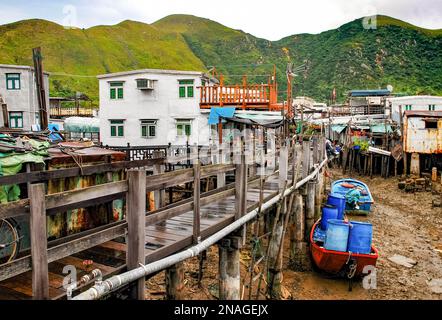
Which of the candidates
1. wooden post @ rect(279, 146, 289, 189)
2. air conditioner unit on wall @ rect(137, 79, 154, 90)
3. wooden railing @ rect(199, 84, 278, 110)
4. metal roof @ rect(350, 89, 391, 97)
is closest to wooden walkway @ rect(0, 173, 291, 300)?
wooden post @ rect(279, 146, 289, 189)

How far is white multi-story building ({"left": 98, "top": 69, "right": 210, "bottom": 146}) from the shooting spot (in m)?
25.5

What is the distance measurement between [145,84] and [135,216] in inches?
872

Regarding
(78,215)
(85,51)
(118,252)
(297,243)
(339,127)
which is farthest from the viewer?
(85,51)

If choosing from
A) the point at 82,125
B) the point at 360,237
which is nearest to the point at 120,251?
the point at 360,237

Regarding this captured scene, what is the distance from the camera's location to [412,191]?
2636 centimetres

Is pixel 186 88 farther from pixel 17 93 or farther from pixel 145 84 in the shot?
pixel 17 93

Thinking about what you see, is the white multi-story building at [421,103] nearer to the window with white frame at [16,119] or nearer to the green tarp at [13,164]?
the window with white frame at [16,119]

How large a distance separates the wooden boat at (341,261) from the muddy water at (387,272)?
0.54m

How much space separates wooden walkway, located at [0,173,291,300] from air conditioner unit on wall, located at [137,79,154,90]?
18.7m

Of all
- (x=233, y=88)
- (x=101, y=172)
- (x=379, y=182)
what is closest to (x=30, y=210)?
(x=101, y=172)

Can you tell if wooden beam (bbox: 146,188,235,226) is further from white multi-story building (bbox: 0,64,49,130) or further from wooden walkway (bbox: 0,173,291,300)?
white multi-story building (bbox: 0,64,49,130)

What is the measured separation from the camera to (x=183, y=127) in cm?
2580

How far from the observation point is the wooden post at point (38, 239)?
3.47m

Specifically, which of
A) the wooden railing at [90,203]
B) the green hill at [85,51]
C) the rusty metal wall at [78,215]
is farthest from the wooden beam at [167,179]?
the green hill at [85,51]
